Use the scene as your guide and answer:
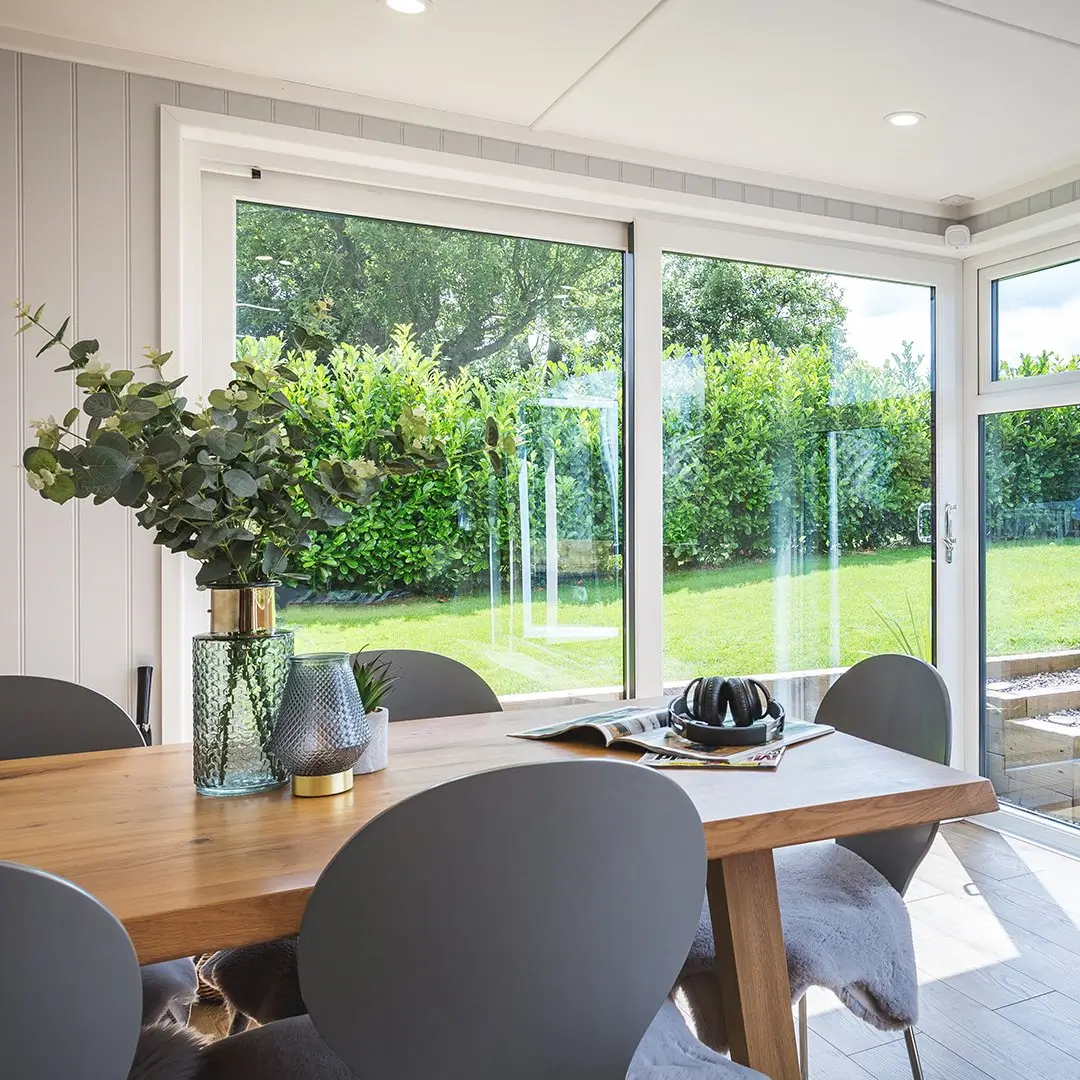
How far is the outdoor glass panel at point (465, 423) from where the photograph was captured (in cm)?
285

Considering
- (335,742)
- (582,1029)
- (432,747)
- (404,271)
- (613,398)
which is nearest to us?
(582,1029)

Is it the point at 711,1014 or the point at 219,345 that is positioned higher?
the point at 219,345

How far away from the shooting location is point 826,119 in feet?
9.44

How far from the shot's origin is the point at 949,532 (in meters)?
3.92

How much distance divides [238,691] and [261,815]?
0.61ft

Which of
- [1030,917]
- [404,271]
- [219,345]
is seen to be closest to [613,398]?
[404,271]

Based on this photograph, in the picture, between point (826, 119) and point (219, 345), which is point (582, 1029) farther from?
point (826, 119)

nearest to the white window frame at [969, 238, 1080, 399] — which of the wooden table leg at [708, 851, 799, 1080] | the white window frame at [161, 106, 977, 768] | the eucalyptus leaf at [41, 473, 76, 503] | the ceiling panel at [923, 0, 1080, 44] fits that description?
the white window frame at [161, 106, 977, 768]

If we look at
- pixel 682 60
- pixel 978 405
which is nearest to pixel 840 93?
pixel 682 60

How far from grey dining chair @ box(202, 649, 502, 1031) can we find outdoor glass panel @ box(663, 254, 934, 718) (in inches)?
50.4

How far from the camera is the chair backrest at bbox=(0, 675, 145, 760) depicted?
1.80 meters

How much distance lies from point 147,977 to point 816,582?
9.47ft

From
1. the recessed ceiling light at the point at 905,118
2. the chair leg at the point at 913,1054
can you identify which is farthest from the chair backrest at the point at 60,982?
the recessed ceiling light at the point at 905,118

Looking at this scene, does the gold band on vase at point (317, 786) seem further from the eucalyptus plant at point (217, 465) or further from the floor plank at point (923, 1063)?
the floor plank at point (923, 1063)
